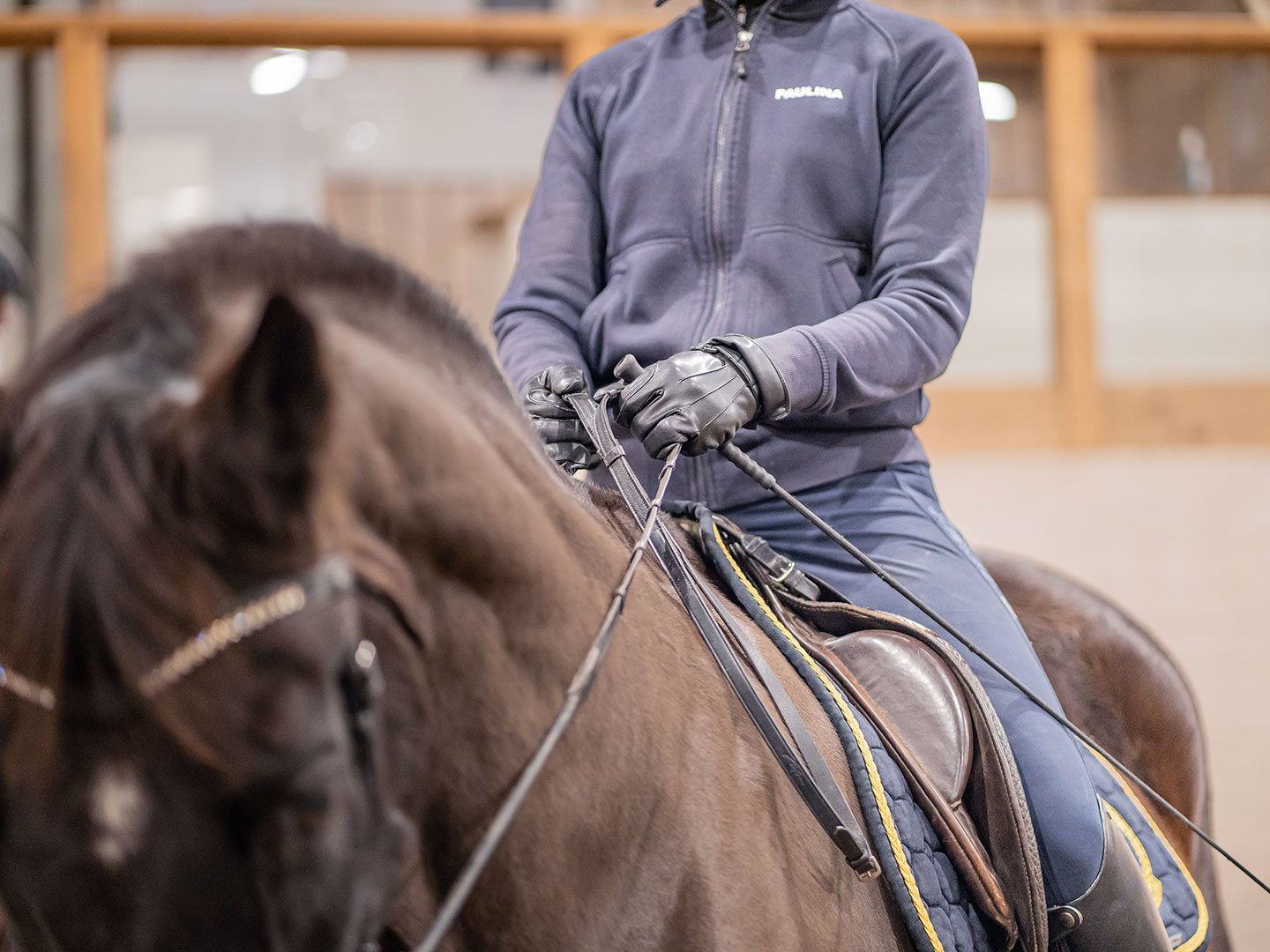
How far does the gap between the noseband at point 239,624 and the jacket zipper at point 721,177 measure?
2.77 feet

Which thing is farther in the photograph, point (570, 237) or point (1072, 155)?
point (1072, 155)

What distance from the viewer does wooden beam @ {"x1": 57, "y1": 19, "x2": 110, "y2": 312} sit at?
11.6ft

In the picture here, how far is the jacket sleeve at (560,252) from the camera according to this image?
1.52m

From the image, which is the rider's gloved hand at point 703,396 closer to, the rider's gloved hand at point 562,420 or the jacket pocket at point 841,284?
the rider's gloved hand at point 562,420

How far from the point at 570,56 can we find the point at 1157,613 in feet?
8.23

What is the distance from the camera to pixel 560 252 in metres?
1.57

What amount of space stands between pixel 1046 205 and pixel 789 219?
2.64 m

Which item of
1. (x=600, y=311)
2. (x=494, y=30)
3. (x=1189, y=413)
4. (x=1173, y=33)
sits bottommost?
(x=1189, y=413)

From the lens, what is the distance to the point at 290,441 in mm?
618

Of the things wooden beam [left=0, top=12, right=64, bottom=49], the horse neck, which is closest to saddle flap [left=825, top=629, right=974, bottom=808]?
the horse neck

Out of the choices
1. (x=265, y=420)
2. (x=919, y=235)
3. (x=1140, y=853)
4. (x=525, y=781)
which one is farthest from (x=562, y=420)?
(x=1140, y=853)

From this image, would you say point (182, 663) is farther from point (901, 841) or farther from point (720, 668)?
point (901, 841)

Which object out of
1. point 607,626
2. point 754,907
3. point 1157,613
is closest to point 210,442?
point 607,626

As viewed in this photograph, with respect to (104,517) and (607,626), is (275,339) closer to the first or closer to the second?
(104,517)
